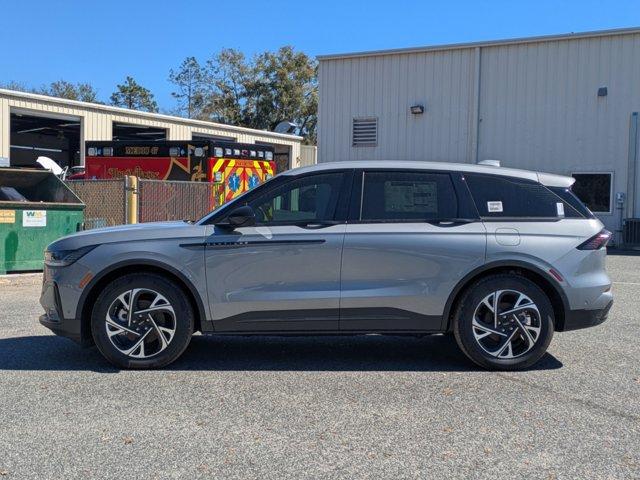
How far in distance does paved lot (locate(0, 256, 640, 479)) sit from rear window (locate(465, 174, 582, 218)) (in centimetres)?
138

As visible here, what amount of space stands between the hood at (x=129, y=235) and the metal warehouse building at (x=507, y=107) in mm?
17361

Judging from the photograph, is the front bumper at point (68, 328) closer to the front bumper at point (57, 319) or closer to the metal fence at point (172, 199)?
the front bumper at point (57, 319)

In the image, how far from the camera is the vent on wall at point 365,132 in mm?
23311

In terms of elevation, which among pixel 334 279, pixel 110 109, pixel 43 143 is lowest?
pixel 334 279

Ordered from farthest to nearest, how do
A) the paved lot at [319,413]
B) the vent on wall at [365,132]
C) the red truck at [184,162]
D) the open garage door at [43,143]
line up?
the open garage door at [43,143] → the vent on wall at [365,132] → the red truck at [184,162] → the paved lot at [319,413]

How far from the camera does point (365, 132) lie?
2347cm

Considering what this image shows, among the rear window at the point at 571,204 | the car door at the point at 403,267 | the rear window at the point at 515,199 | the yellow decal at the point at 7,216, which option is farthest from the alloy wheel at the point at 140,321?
the yellow decal at the point at 7,216

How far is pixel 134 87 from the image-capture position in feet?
222

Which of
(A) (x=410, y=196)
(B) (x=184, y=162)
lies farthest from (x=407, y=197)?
(B) (x=184, y=162)

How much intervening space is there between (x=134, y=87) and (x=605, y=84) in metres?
55.8

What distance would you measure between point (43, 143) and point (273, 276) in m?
33.0

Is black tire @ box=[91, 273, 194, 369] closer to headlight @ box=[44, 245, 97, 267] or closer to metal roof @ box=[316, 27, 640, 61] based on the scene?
headlight @ box=[44, 245, 97, 267]

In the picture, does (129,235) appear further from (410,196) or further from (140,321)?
(410,196)

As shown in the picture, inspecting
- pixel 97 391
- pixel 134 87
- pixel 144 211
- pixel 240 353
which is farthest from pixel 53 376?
pixel 134 87
